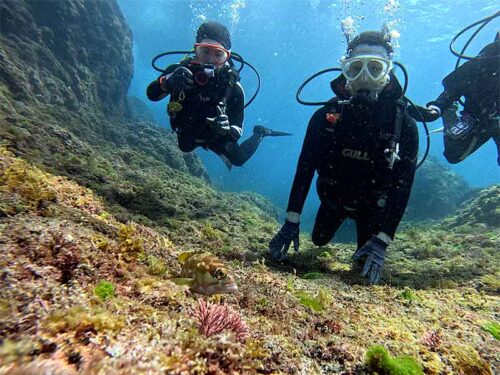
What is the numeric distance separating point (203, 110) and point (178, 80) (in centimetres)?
102

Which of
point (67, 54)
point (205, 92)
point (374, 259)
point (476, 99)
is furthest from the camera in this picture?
point (67, 54)

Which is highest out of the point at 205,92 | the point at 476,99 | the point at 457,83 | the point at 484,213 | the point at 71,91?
the point at 457,83

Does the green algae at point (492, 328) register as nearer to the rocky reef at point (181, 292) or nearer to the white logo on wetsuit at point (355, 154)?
the rocky reef at point (181, 292)

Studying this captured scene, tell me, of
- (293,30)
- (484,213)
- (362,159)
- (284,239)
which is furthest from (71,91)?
(293,30)

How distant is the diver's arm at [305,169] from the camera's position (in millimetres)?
5250

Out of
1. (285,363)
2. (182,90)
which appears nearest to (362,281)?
(285,363)

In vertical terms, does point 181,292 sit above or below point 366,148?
below

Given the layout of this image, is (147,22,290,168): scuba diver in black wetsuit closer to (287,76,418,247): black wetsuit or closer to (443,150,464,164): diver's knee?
(287,76,418,247): black wetsuit

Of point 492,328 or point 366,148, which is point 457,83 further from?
point 492,328

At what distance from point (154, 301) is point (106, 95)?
1613 centimetres

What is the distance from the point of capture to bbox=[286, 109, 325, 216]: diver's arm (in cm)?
525

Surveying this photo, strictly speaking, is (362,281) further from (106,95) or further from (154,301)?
(106,95)

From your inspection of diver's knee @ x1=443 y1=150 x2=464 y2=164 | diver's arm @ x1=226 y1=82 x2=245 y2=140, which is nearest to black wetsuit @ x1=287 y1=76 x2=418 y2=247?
diver's knee @ x1=443 y1=150 x2=464 y2=164

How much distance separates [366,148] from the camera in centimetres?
507
